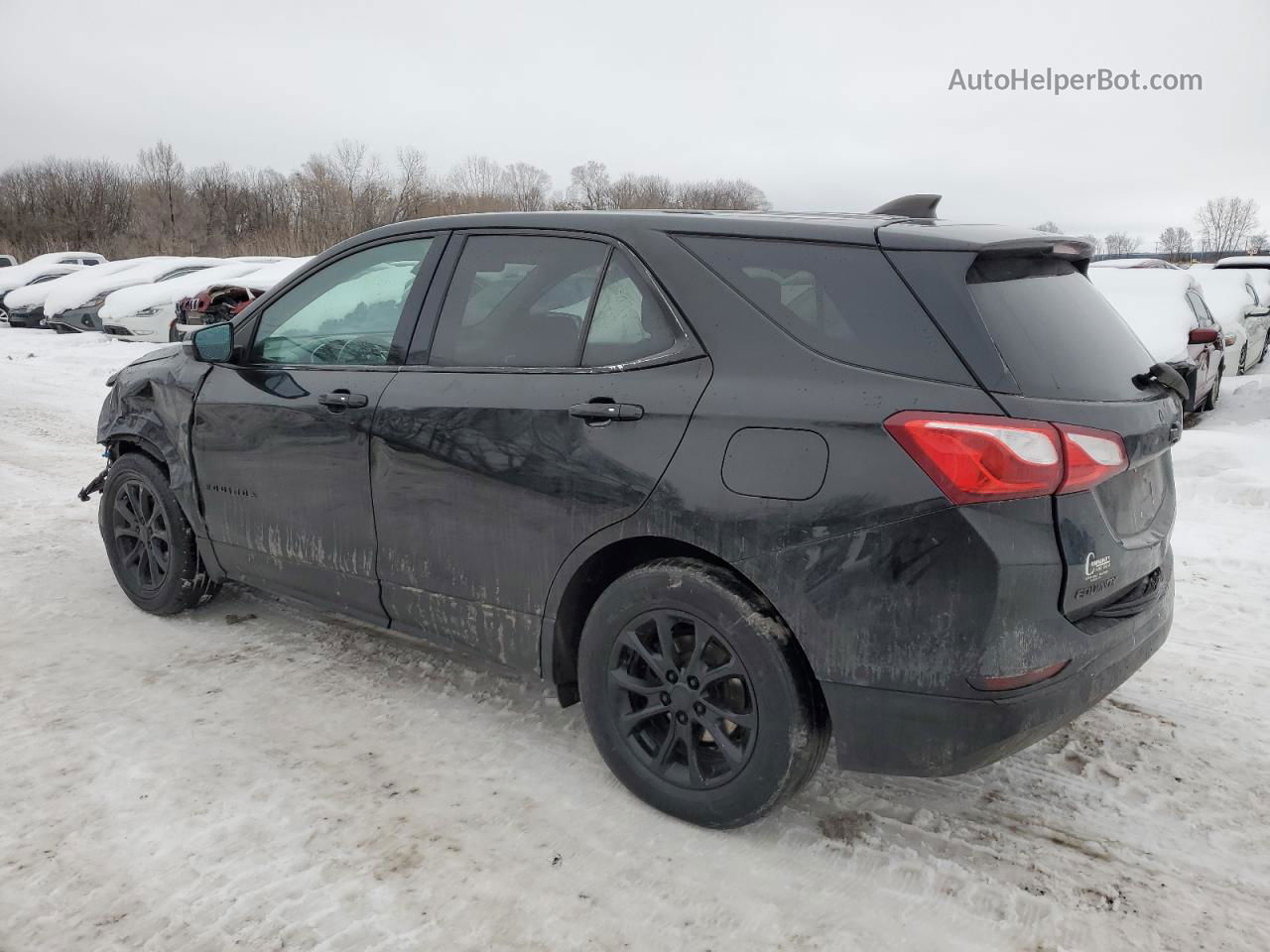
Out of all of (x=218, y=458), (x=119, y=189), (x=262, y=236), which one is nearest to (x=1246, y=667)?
(x=218, y=458)

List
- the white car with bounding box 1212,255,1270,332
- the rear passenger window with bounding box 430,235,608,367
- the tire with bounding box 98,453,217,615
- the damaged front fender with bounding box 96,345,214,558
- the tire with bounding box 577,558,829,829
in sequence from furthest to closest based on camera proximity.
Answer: the white car with bounding box 1212,255,1270,332 → the tire with bounding box 98,453,217,615 → the damaged front fender with bounding box 96,345,214,558 → the rear passenger window with bounding box 430,235,608,367 → the tire with bounding box 577,558,829,829

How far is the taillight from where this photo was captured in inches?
88.5

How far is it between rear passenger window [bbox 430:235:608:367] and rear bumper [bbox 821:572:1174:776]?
1344 mm

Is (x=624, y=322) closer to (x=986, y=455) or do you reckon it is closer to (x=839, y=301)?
(x=839, y=301)

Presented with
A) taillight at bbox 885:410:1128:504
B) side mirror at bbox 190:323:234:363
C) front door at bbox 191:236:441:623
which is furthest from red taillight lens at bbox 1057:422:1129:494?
side mirror at bbox 190:323:234:363

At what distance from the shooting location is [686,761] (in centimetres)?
279

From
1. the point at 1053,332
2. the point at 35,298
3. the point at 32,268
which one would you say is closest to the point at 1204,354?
the point at 1053,332

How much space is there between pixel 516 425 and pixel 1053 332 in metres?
1.57

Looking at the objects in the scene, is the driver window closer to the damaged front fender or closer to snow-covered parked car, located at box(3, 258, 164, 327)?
the damaged front fender

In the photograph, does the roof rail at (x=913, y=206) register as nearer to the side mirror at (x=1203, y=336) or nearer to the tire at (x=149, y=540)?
the tire at (x=149, y=540)

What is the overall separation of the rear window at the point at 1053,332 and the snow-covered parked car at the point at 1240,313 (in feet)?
38.2

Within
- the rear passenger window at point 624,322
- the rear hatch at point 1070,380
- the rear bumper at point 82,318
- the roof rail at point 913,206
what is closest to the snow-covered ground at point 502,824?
the rear hatch at point 1070,380

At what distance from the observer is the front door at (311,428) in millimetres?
3453

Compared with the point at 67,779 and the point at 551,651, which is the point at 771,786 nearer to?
the point at 551,651
